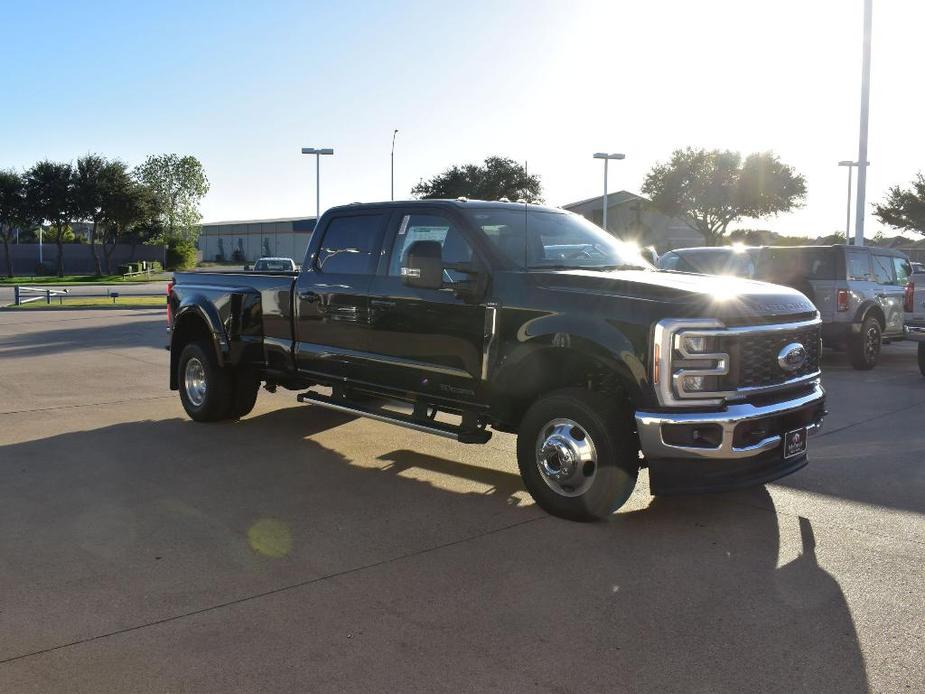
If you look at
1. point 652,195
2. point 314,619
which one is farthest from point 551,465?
point 652,195

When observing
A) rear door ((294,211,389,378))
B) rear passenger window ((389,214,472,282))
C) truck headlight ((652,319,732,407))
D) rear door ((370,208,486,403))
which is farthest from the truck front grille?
rear door ((294,211,389,378))

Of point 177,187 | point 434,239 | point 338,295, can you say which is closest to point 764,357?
point 434,239

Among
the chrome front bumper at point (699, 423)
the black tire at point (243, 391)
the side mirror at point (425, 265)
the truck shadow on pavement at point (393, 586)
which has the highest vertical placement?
the side mirror at point (425, 265)

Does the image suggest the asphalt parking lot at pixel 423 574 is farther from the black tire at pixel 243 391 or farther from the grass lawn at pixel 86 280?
the grass lawn at pixel 86 280

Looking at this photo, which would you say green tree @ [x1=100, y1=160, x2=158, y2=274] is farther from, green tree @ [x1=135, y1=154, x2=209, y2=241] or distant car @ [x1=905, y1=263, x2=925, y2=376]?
distant car @ [x1=905, y1=263, x2=925, y2=376]

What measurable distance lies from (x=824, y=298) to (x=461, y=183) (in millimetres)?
40780

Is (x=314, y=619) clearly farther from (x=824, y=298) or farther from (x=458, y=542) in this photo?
(x=824, y=298)

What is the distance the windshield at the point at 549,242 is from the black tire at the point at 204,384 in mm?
3283

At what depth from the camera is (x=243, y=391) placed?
27.1ft

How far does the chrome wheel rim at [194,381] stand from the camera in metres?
8.37

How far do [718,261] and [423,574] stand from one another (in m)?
12.0

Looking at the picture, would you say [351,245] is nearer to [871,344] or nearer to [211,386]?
[211,386]

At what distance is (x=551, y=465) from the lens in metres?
5.36

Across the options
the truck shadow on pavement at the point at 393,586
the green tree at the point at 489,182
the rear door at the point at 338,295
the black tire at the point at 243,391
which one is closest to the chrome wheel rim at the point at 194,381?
the black tire at the point at 243,391
